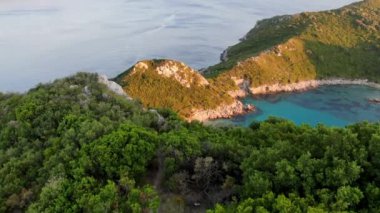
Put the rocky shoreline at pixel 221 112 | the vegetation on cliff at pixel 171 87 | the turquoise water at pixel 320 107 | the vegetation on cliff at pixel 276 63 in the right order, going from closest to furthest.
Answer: the vegetation on cliff at pixel 171 87
the rocky shoreline at pixel 221 112
the turquoise water at pixel 320 107
the vegetation on cliff at pixel 276 63

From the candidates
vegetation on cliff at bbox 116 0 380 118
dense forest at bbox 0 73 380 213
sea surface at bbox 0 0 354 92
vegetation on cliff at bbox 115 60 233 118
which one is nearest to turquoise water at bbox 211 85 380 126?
vegetation on cliff at bbox 116 0 380 118

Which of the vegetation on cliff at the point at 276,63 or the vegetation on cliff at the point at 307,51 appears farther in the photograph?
the vegetation on cliff at the point at 307,51

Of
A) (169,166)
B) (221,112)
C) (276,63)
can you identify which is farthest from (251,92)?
(169,166)

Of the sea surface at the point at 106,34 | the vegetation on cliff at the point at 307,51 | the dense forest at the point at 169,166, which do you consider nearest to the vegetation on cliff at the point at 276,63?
the vegetation on cliff at the point at 307,51

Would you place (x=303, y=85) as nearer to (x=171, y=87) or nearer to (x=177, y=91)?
(x=177, y=91)

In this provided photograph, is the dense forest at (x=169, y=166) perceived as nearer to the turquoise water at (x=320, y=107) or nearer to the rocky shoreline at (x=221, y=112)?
the rocky shoreline at (x=221, y=112)

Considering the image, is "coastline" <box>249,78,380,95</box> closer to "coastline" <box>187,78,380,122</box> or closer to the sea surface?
"coastline" <box>187,78,380,122</box>
